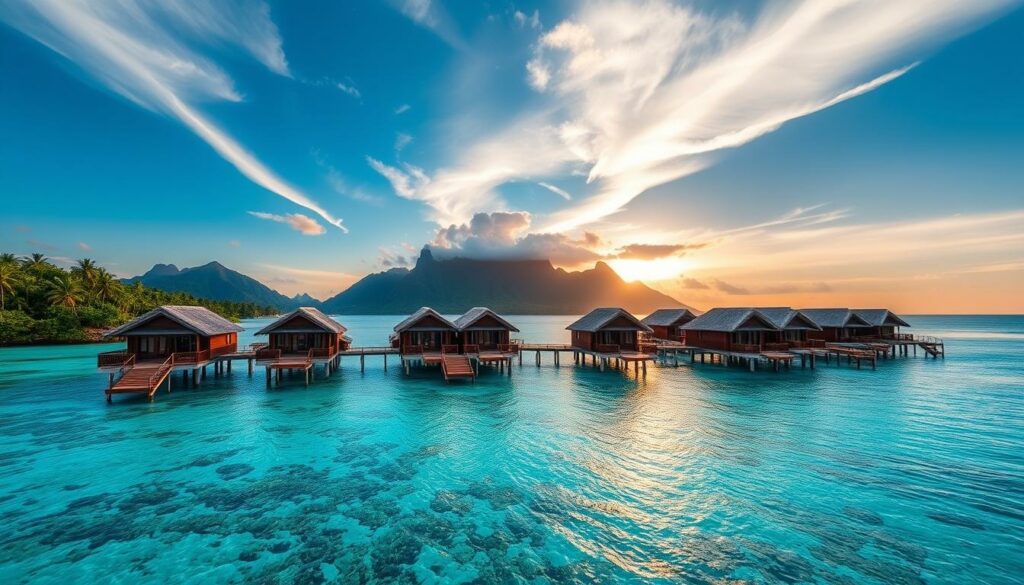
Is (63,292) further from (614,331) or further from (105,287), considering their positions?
(614,331)

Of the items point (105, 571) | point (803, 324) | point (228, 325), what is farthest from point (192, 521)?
point (803, 324)

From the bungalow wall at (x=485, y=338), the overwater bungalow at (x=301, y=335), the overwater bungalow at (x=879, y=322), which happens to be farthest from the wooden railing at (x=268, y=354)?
the overwater bungalow at (x=879, y=322)

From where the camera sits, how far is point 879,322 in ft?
168

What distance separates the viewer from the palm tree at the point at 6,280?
53406 millimetres

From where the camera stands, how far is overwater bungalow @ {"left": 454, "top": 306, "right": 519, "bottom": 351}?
36750 mm

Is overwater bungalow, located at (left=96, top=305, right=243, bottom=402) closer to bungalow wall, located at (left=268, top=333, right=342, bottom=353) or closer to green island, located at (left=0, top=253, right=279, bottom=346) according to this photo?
bungalow wall, located at (left=268, top=333, right=342, bottom=353)

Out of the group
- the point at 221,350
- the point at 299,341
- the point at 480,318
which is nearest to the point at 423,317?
the point at 480,318

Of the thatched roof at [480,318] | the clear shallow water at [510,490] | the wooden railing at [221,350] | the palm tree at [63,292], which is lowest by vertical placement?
the clear shallow water at [510,490]

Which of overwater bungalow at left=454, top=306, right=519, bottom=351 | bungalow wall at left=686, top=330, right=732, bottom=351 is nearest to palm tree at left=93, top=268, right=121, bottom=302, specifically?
overwater bungalow at left=454, top=306, right=519, bottom=351

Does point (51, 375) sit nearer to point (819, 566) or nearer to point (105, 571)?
point (105, 571)

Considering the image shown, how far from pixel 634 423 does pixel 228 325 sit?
37918 millimetres

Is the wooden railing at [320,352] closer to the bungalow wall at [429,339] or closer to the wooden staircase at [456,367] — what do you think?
the bungalow wall at [429,339]

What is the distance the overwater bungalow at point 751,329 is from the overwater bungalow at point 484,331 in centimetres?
2375

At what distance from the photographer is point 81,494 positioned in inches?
536
